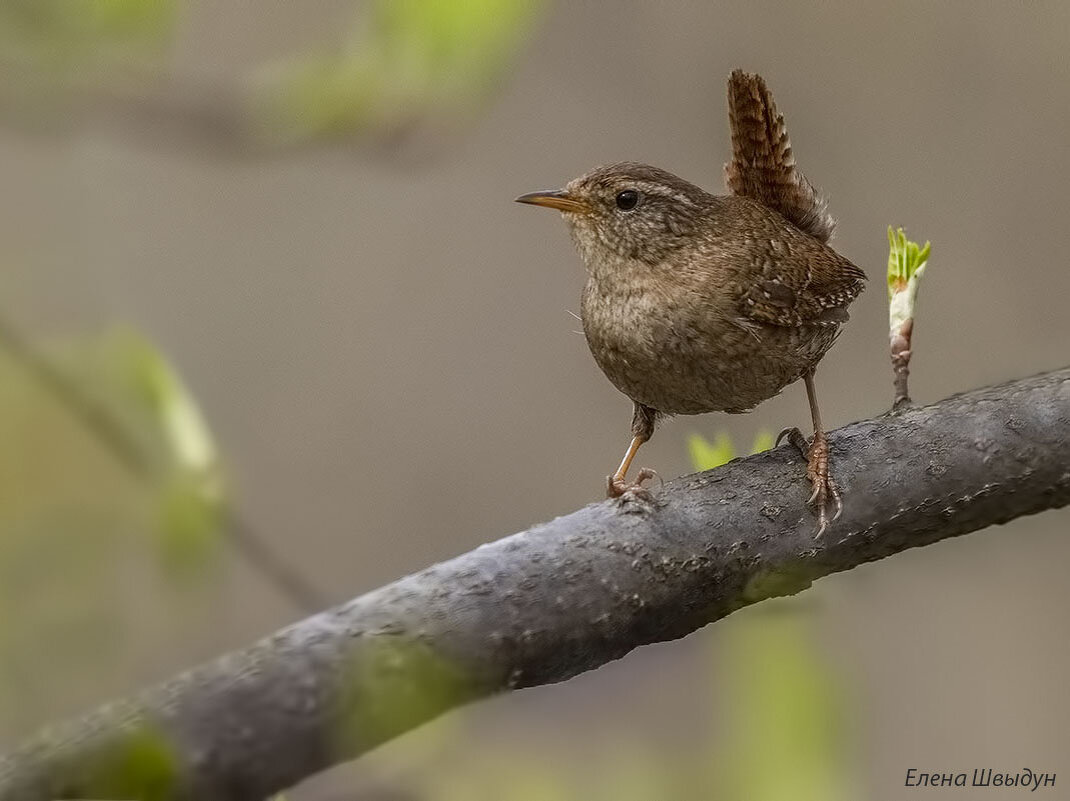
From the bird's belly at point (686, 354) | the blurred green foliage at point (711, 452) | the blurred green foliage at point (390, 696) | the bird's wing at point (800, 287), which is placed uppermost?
the bird's wing at point (800, 287)

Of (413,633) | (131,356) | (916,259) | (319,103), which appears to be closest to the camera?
(131,356)

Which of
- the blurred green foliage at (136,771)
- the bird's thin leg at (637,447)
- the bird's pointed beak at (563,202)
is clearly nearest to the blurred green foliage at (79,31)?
the blurred green foliage at (136,771)

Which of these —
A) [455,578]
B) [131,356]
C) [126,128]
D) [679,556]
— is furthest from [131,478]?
[679,556]

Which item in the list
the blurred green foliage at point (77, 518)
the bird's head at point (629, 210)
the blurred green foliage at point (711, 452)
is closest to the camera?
the blurred green foliage at point (77, 518)

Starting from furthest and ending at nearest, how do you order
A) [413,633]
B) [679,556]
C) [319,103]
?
[679,556]
[319,103]
[413,633]

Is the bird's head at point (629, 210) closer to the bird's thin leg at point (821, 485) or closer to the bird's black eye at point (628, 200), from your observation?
the bird's black eye at point (628, 200)

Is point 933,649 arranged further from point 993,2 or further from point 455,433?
point 993,2

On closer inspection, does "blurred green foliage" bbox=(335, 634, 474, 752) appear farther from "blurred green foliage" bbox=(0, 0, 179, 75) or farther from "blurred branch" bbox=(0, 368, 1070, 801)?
"blurred green foliage" bbox=(0, 0, 179, 75)

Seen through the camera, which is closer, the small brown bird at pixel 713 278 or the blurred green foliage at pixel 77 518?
the blurred green foliage at pixel 77 518

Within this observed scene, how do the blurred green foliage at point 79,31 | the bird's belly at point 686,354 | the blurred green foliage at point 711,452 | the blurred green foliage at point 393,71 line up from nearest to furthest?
1. the blurred green foliage at point 79,31
2. the blurred green foliage at point 393,71
3. the blurred green foliage at point 711,452
4. the bird's belly at point 686,354
